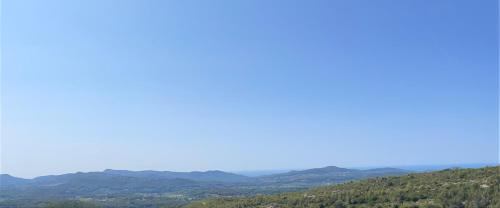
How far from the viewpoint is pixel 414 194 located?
219ft

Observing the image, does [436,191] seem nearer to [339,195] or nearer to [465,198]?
[465,198]

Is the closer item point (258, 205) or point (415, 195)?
point (415, 195)

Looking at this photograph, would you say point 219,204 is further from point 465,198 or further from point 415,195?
point 465,198

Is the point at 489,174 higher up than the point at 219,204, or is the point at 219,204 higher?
the point at 489,174

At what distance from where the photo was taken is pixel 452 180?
239ft

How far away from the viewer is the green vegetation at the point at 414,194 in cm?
6041

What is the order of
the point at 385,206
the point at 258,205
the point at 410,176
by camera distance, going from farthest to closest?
the point at 410,176 < the point at 258,205 < the point at 385,206

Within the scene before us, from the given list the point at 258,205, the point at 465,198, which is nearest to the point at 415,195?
the point at 465,198

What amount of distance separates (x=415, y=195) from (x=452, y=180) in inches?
404

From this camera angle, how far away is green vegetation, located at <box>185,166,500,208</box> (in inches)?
2378

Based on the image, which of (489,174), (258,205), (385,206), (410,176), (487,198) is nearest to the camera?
(487,198)

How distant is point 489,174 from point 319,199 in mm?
25742

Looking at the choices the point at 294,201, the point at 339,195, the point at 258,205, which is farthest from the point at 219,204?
the point at 339,195

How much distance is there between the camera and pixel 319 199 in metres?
73.6
